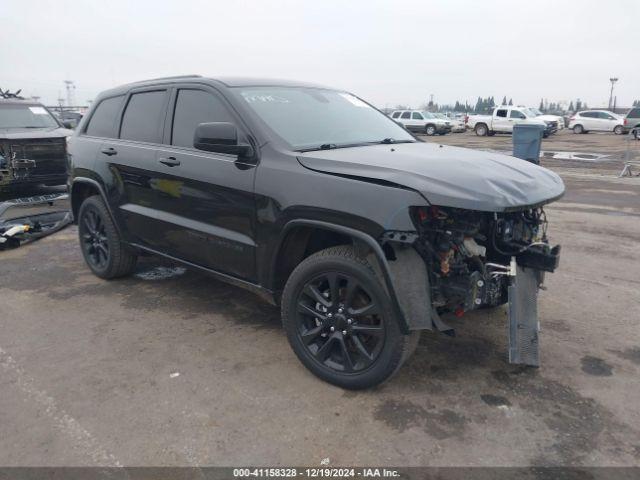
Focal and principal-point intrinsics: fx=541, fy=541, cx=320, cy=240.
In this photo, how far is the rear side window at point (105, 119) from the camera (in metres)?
5.10

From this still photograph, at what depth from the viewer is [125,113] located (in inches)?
195

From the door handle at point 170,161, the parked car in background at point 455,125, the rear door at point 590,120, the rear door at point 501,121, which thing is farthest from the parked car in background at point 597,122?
the door handle at point 170,161

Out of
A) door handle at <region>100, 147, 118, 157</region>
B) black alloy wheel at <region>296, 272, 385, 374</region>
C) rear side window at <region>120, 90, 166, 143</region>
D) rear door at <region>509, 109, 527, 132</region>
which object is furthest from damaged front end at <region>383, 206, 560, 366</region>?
rear door at <region>509, 109, 527, 132</region>

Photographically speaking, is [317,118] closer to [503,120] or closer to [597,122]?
[503,120]

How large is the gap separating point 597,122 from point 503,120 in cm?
726

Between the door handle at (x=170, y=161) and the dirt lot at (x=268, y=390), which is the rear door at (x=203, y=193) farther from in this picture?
the dirt lot at (x=268, y=390)

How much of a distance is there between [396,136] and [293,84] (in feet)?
3.12

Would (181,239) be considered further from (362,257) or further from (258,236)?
(362,257)

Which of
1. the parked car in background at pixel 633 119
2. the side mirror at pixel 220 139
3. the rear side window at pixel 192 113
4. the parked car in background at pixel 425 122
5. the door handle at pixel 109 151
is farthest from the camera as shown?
the parked car in background at pixel 425 122

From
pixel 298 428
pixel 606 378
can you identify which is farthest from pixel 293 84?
pixel 606 378

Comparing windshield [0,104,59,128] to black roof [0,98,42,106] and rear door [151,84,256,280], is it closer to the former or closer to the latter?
black roof [0,98,42,106]

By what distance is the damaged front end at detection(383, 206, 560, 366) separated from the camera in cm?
296

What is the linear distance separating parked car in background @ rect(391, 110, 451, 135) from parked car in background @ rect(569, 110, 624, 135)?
28.5 ft

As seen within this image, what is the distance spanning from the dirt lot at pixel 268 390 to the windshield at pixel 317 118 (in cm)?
151
